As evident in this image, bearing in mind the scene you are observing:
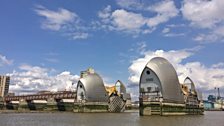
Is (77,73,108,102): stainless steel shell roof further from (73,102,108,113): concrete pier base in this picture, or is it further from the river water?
the river water

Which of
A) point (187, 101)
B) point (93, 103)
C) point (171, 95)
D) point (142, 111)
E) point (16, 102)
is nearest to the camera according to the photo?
point (142, 111)

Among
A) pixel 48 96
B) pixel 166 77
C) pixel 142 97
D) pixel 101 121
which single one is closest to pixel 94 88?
pixel 142 97

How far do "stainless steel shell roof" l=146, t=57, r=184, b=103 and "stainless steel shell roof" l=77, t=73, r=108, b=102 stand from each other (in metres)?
43.2

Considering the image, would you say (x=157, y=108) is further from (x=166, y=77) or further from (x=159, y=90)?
(x=166, y=77)

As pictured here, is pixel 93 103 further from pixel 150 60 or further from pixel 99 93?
pixel 150 60

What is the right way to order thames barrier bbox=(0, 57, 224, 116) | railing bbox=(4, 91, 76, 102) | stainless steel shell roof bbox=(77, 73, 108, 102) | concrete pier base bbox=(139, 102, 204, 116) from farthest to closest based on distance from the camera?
railing bbox=(4, 91, 76, 102) < stainless steel shell roof bbox=(77, 73, 108, 102) < thames barrier bbox=(0, 57, 224, 116) < concrete pier base bbox=(139, 102, 204, 116)

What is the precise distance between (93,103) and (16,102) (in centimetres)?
7296

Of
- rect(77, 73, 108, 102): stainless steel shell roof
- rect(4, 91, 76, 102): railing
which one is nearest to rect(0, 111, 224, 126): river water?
rect(77, 73, 108, 102): stainless steel shell roof

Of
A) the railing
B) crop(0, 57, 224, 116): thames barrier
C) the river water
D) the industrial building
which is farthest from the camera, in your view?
the railing

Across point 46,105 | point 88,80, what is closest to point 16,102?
point 46,105

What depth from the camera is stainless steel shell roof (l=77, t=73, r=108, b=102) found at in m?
→ 128

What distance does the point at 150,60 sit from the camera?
309 ft

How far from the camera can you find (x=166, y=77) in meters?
90.9

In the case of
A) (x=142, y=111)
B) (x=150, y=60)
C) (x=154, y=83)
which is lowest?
(x=142, y=111)
